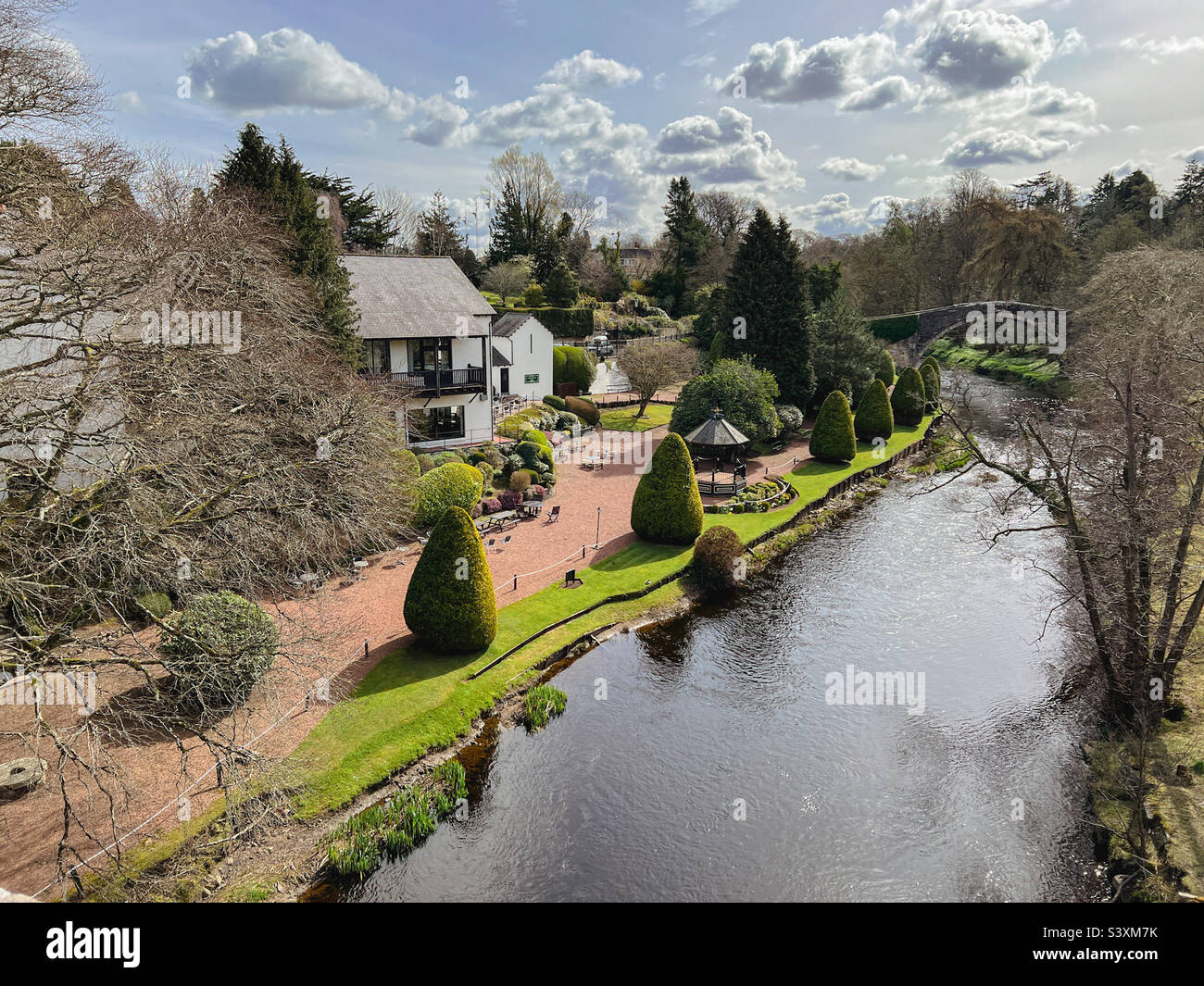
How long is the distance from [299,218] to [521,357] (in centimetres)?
2097

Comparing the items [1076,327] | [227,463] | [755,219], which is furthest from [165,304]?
[1076,327]

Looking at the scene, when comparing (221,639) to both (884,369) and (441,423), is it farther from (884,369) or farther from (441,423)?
(884,369)

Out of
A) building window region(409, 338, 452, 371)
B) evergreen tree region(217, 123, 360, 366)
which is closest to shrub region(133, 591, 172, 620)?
evergreen tree region(217, 123, 360, 366)

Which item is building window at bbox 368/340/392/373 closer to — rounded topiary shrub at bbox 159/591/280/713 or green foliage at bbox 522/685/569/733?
rounded topiary shrub at bbox 159/591/280/713

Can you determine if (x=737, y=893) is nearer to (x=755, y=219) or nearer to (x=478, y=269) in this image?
(x=755, y=219)

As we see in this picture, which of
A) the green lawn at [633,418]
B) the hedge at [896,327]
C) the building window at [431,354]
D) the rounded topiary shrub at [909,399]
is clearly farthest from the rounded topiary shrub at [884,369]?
the building window at [431,354]

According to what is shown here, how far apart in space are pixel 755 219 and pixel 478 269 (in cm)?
4484

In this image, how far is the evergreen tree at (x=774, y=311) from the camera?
45.3 meters

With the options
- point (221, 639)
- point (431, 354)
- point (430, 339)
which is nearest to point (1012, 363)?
point (431, 354)

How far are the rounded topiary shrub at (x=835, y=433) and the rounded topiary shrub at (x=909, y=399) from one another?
488 inches

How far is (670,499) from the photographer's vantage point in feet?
86.5

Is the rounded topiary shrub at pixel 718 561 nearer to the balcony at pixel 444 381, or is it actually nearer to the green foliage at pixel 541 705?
the green foliage at pixel 541 705

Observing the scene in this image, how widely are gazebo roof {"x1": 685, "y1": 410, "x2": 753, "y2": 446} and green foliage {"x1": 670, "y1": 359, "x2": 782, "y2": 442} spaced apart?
367cm
